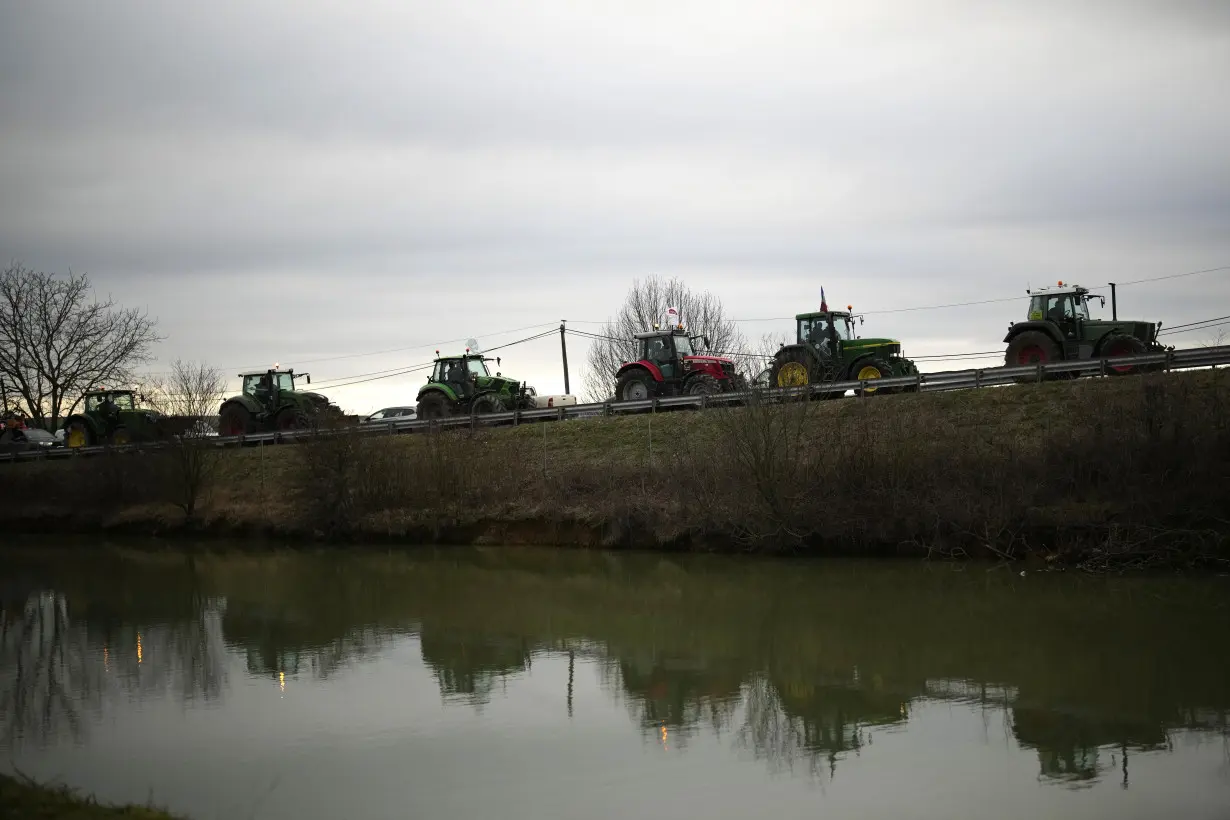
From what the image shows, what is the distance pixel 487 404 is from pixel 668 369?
573cm

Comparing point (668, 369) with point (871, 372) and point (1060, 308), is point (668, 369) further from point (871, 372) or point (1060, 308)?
point (1060, 308)

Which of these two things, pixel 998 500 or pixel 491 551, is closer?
pixel 998 500

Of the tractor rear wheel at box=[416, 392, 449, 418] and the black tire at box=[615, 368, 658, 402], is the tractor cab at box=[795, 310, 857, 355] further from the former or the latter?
the tractor rear wheel at box=[416, 392, 449, 418]

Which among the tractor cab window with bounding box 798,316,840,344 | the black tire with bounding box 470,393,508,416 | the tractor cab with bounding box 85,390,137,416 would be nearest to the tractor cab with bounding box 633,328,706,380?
the tractor cab window with bounding box 798,316,840,344

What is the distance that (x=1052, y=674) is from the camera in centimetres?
1112

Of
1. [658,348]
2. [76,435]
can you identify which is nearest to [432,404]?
[658,348]

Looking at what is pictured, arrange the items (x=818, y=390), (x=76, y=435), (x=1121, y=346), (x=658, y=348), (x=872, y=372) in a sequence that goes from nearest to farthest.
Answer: (x=818, y=390)
(x=1121, y=346)
(x=872, y=372)
(x=658, y=348)
(x=76, y=435)

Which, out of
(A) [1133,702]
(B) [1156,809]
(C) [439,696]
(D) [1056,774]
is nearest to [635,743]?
(C) [439,696]

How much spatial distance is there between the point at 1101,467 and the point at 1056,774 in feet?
37.3

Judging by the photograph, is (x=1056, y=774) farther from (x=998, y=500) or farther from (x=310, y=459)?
(x=310, y=459)

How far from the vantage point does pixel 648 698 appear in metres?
10.9

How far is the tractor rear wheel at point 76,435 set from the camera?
37425 mm

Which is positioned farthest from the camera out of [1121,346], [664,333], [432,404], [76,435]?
[76,435]

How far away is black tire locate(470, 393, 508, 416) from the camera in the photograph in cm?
3000
